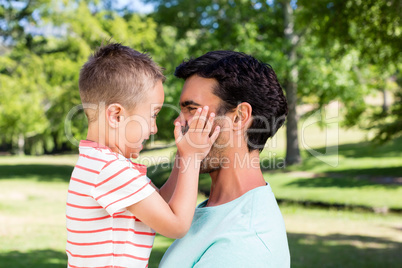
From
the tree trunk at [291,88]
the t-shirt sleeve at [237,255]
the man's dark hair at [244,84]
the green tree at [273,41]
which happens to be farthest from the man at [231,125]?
the tree trunk at [291,88]

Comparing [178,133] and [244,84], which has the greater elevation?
[244,84]

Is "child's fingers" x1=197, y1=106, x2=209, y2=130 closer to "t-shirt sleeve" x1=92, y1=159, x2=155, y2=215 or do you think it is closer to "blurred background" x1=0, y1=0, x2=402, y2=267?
"t-shirt sleeve" x1=92, y1=159, x2=155, y2=215

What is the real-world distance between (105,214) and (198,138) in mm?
503

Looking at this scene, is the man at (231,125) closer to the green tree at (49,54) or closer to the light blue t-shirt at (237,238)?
the light blue t-shirt at (237,238)

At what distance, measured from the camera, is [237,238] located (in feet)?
5.02

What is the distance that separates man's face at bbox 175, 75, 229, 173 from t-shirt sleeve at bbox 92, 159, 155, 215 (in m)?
0.35

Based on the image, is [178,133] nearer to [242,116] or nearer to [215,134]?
[215,134]

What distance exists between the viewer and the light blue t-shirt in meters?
1.50

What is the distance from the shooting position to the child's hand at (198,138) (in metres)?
1.83

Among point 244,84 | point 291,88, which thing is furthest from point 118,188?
point 291,88

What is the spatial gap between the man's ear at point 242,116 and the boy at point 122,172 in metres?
0.11

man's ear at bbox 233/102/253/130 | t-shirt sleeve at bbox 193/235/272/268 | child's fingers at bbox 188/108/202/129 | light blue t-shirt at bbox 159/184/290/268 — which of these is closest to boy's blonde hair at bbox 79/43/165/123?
child's fingers at bbox 188/108/202/129

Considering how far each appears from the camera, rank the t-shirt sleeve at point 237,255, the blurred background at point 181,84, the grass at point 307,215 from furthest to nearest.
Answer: the blurred background at point 181,84 → the grass at point 307,215 → the t-shirt sleeve at point 237,255

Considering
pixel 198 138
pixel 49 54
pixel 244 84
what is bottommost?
pixel 198 138
